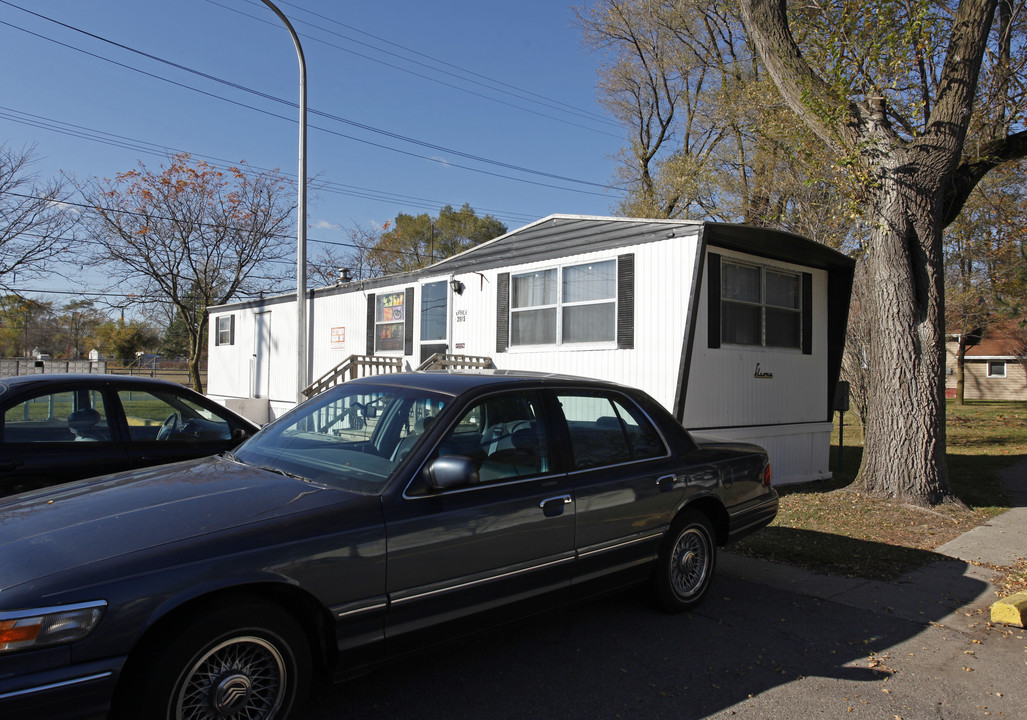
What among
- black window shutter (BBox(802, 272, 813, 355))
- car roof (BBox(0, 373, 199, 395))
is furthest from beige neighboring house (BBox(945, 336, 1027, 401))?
car roof (BBox(0, 373, 199, 395))

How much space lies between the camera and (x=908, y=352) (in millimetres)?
8320

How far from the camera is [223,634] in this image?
270 cm

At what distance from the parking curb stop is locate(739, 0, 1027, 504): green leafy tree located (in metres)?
3.50

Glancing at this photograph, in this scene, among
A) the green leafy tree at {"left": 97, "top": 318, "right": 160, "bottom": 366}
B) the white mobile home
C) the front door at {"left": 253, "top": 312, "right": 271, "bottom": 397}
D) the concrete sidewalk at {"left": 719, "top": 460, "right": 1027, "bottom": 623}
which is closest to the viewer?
the concrete sidewalk at {"left": 719, "top": 460, "right": 1027, "bottom": 623}

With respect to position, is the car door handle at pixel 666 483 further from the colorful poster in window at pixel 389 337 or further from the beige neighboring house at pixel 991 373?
the beige neighboring house at pixel 991 373

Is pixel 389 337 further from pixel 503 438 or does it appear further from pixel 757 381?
pixel 503 438

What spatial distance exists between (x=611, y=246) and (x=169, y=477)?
758 centimetres

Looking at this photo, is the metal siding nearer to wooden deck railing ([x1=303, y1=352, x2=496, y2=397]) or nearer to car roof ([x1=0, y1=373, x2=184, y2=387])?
wooden deck railing ([x1=303, y1=352, x2=496, y2=397])

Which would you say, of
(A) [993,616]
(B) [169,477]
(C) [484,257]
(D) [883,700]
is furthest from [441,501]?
(C) [484,257]

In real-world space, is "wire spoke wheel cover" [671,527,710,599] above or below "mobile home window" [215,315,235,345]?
below

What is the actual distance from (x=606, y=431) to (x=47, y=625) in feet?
10.1

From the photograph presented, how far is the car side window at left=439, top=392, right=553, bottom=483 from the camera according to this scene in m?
3.72

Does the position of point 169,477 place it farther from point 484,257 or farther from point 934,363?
point 484,257

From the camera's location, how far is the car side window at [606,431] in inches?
167
